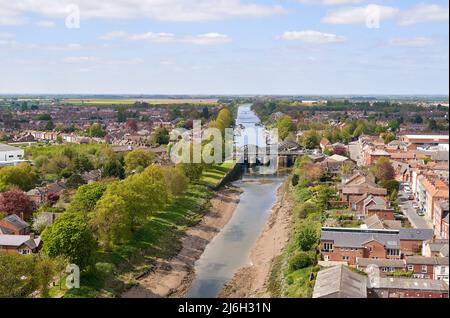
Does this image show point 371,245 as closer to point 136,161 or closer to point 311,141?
point 136,161

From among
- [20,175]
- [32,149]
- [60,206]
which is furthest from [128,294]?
[32,149]

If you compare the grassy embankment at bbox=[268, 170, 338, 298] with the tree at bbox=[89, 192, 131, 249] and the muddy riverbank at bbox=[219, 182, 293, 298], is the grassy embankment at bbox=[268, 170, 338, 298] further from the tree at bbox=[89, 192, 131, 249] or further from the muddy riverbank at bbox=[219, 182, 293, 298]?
the tree at bbox=[89, 192, 131, 249]

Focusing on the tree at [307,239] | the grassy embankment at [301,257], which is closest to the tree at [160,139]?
the grassy embankment at [301,257]

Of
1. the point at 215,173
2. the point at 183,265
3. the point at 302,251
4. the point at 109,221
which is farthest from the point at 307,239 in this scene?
the point at 215,173

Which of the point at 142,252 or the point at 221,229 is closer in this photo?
the point at 142,252

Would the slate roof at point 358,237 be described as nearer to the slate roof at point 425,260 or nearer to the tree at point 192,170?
the slate roof at point 425,260
